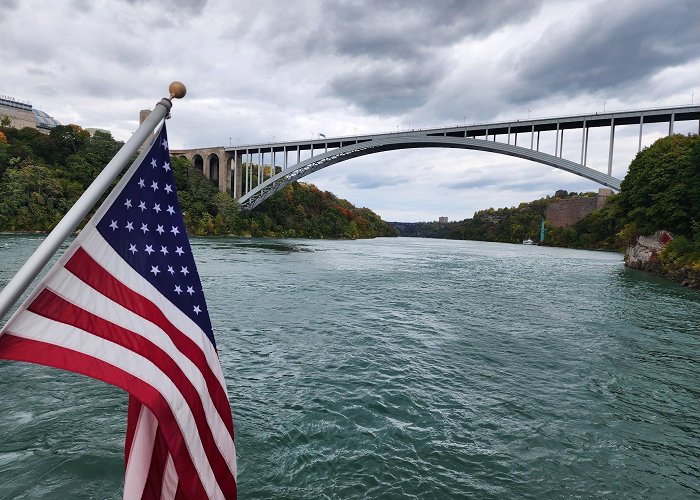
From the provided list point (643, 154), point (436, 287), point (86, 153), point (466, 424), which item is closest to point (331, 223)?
point (86, 153)

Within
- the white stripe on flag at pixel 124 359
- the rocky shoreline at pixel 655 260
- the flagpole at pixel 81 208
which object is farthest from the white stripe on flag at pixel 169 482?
the rocky shoreline at pixel 655 260

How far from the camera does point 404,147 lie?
1626 inches

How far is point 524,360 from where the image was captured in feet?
22.7

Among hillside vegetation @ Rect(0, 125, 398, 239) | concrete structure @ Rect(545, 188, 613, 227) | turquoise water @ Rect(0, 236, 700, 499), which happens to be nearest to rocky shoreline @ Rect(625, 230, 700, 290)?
turquoise water @ Rect(0, 236, 700, 499)

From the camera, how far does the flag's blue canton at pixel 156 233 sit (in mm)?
1859

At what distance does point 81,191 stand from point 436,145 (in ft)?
126

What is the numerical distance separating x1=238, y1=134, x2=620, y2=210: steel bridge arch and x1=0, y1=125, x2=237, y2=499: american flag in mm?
32708

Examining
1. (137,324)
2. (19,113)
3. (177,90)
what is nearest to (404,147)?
(177,90)

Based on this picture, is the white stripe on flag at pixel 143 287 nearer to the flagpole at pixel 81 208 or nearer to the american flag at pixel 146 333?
the american flag at pixel 146 333

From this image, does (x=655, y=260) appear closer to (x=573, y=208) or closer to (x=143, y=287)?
(x=143, y=287)

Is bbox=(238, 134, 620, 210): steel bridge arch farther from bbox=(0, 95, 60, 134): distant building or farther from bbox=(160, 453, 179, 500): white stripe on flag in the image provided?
bbox=(0, 95, 60, 134): distant building

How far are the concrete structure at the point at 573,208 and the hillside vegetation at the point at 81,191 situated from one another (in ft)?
185

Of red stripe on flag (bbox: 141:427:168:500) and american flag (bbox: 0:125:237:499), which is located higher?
american flag (bbox: 0:125:237:499)

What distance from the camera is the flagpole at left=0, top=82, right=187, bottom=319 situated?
138 centimetres
